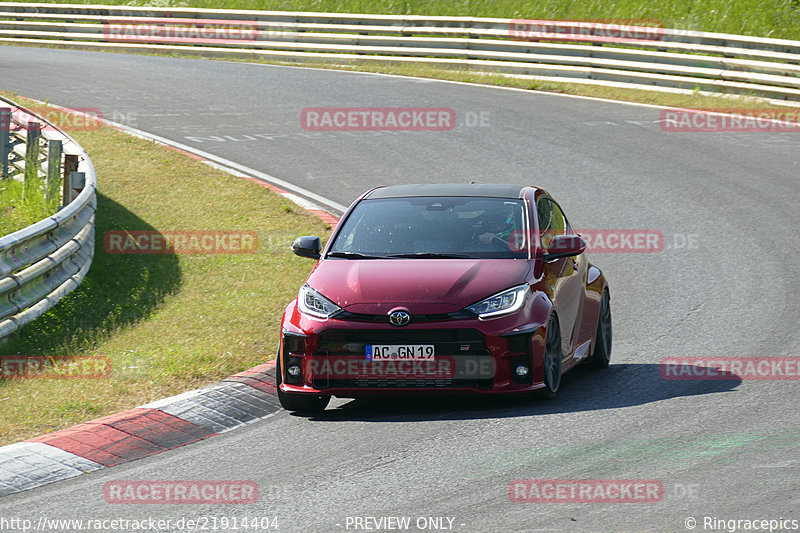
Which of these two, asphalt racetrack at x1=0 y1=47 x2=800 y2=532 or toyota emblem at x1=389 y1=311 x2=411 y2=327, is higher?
toyota emblem at x1=389 y1=311 x2=411 y2=327

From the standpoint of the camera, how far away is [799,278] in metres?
12.5

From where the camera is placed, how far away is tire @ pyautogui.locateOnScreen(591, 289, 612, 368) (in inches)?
387

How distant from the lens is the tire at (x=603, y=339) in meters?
9.84

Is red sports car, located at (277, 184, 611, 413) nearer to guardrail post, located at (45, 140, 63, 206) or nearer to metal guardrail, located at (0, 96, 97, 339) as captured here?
metal guardrail, located at (0, 96, 97, 339)

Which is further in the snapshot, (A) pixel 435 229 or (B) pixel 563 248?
(A) pixel 435 229

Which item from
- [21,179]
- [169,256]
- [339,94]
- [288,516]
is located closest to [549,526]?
[288,516]

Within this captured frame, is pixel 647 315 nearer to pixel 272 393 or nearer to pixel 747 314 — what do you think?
pixel 747 314

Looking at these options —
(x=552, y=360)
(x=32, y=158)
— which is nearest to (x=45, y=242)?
(x=32, y=158)

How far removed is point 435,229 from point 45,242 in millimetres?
3847

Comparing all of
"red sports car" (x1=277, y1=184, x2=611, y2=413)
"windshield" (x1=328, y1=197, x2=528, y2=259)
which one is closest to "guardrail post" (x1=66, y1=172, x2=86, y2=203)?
"windshield" (x1=328, y1=197, x2=528, y2=259)

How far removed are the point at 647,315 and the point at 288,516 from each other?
6.09 m

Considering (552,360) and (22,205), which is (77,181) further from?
(552,360)

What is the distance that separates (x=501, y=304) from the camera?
27.5ft

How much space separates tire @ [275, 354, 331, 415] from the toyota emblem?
0.80 metres
